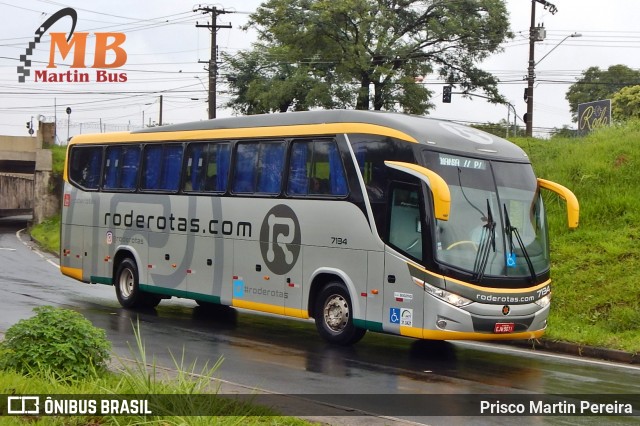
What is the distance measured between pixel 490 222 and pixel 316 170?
3.17 meters

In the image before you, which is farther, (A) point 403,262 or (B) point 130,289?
(B) point 130,289

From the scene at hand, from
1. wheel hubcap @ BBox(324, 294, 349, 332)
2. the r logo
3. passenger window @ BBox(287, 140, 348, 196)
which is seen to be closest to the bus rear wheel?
the r logo

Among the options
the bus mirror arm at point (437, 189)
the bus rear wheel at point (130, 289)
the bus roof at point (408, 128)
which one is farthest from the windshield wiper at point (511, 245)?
the bus rear wheel at point (130, 289)

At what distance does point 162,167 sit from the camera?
63.3 feet

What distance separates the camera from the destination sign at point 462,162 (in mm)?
14117

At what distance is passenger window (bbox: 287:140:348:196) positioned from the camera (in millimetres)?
15148

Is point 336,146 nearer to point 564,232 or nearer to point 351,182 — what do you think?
point 351,182

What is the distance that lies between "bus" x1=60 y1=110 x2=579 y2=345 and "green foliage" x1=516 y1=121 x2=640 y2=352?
310 cm

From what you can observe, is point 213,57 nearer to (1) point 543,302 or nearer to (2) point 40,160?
(2) point 40,160

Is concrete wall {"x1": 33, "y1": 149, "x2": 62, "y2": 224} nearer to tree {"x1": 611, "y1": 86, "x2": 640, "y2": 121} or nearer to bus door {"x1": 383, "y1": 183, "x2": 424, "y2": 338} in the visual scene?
tree {"x1": 611, "y1": 86, "x2": 640, "y2": 121}

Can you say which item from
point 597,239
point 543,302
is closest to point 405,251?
point 543,302

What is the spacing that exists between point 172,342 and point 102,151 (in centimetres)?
738

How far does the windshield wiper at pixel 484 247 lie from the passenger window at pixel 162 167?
7186 mm

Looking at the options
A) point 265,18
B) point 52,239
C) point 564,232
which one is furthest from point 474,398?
point 265,18
